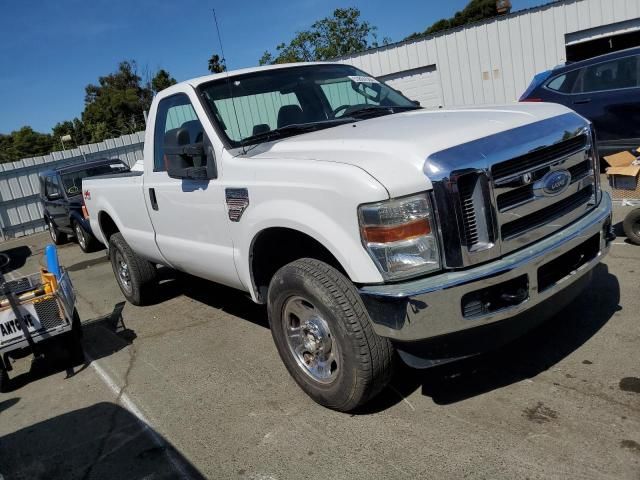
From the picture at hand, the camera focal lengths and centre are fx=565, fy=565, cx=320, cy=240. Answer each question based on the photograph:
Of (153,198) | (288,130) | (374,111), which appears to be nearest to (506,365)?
(374,111)

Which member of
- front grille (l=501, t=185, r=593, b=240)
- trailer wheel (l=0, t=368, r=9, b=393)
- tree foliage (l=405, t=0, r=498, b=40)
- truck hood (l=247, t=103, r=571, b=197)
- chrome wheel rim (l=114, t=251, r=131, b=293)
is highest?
tree foliage (l=405, t=0, r=498, b=40)

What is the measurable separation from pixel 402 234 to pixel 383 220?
11 centimetres

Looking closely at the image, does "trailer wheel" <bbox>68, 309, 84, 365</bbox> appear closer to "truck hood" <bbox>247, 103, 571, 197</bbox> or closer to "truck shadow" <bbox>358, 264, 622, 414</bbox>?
"truck hood" <bbox>247, 103, 571, 197</bbox>

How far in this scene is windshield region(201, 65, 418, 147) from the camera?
407 cm

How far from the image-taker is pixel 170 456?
3232 mm

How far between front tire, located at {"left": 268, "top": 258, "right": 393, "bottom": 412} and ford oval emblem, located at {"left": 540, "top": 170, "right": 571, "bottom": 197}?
3.80ft

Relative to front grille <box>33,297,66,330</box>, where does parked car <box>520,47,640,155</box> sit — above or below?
above

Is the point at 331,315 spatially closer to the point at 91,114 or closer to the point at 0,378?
the point at 0,378

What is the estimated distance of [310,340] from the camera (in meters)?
3.38

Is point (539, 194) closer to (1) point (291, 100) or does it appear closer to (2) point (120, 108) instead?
(1) point (291, 100)

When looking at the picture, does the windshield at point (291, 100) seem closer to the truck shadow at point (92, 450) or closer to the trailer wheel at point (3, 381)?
the truck shadow at point (92, 450)

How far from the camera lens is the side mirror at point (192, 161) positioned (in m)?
3.90

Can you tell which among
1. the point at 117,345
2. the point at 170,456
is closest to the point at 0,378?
the point at 117,345

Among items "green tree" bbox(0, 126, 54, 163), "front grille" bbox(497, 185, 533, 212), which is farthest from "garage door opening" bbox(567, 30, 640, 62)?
Answer: "green tree" bbox(0, 126, 54, 163)
